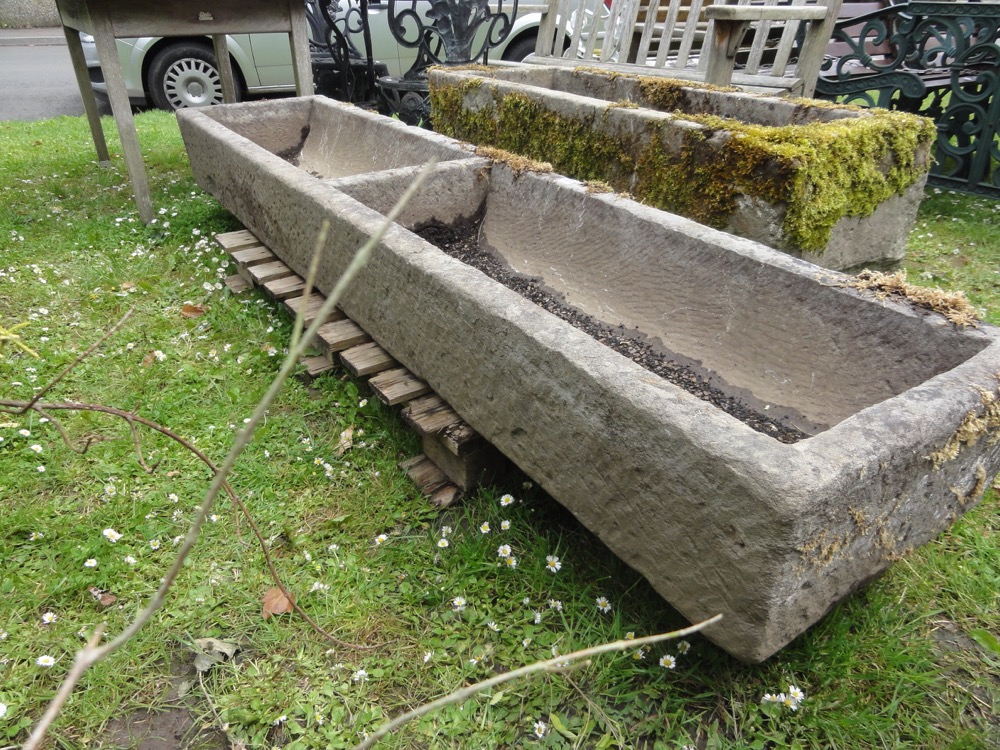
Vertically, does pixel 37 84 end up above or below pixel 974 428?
below

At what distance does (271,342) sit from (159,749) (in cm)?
181

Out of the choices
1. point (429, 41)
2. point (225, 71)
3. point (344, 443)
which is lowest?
point (344, 443)

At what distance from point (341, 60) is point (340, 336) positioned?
4053 millimetres

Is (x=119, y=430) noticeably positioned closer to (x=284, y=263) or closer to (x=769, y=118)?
(x=284, y=263)

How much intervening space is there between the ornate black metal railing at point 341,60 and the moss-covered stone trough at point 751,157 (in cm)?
210

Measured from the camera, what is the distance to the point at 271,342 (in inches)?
121

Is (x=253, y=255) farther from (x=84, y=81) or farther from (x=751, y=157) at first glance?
(x=84, y=81)

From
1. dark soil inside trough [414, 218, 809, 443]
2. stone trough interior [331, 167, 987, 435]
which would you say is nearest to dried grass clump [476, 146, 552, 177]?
stone trough interior [331, 167, 987, 435]

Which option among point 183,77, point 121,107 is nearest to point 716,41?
point 121,107

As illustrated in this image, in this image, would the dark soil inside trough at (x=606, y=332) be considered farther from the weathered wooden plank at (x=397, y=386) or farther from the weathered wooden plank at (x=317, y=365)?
the weathered wooden plank at (x=317, y=365)

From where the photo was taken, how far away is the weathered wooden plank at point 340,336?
2.59 meters

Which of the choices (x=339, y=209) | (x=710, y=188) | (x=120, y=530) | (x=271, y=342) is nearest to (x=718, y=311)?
(x=710, y=188)

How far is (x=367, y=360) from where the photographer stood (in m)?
2.49

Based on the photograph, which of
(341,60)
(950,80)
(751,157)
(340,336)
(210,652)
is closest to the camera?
(210,652)
